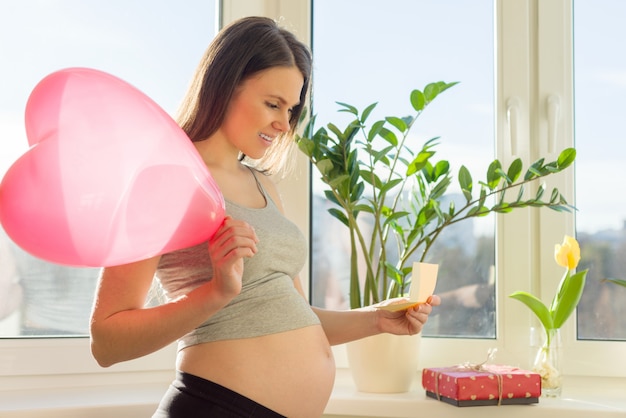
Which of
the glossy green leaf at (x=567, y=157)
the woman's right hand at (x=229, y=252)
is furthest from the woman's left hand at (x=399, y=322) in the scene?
the glossy green leaf at (x=567, y=157)

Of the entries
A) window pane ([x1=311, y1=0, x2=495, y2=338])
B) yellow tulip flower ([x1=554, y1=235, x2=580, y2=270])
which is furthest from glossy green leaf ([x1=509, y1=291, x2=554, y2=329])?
window pane ([x1=311, y1=0, x2=495, y2=338])

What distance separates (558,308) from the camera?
2.00 m

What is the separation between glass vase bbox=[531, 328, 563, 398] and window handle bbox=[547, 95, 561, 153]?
20.3 inches

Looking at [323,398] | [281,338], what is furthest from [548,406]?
[281,338]

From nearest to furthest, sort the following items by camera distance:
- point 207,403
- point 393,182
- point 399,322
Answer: point 207,403 → point 399,322 → point 393,182

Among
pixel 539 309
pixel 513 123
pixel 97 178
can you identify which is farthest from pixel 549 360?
pixel 97 178

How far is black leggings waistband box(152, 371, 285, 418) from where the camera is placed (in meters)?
1.24

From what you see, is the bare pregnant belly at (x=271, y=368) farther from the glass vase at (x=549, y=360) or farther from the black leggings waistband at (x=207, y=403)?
the glass vase at (x=549, y=360)

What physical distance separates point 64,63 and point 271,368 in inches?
43.8

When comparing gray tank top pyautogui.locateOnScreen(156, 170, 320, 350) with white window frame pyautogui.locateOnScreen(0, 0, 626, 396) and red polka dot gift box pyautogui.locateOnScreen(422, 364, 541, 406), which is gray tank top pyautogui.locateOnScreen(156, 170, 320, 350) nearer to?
red polka dot gift box pyautogui.locateOnScreen(422, 364, 541, 406)

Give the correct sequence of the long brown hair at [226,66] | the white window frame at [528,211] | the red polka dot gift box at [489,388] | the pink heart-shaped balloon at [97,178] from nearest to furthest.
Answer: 1. the pink heart-shaped balloon at [97,178]
2. the long brown hair at [226,66]
3. the red polka dot gift box at [489,388]
4. the white window frame at [528,211]

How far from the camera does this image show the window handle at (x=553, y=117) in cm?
217

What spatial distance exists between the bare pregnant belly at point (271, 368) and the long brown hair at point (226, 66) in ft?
1.21

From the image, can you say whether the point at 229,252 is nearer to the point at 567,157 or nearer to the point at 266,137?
the point at 266,137
